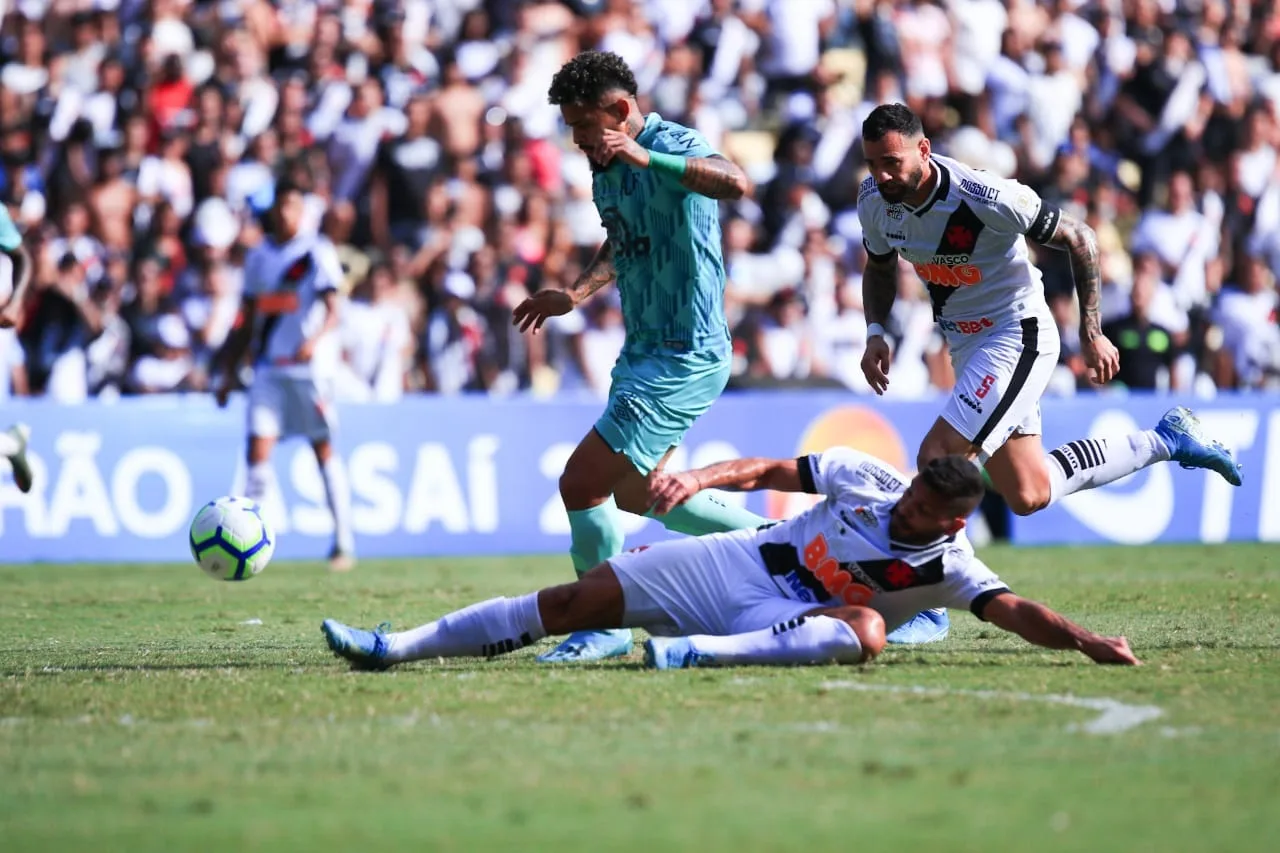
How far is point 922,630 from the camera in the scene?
9047 millimetres

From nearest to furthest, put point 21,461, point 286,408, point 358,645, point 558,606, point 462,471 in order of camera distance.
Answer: point 558,606
point 358,645
point 21,461
point 286,408
point 462,471

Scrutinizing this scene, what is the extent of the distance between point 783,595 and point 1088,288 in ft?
8.09

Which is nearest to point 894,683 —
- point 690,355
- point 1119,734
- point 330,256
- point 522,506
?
point 1119,734

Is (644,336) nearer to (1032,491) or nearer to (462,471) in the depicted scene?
(1032,491)

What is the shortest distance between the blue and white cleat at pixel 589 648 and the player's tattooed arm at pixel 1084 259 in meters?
2.71

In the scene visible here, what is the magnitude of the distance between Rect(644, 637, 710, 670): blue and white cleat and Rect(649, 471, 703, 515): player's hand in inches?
29.6

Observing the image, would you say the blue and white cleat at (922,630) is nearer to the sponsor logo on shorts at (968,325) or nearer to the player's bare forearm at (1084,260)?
the sponsor logo on shorts at (968,325)

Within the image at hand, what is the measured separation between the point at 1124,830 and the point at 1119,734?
4.48 ft

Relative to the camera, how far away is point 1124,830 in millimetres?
4605

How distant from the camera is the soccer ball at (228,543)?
10.1 meters

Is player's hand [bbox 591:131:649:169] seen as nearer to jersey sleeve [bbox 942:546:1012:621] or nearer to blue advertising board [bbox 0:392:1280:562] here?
jersey sleeve [bbox 942:546:1012:621]

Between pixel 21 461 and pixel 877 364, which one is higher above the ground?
pixel 877 364

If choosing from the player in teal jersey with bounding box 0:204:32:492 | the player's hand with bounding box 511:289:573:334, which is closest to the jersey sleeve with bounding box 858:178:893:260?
the player's hand with bounding box 511:289:573:334

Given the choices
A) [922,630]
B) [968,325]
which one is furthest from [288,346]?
[922,630]
